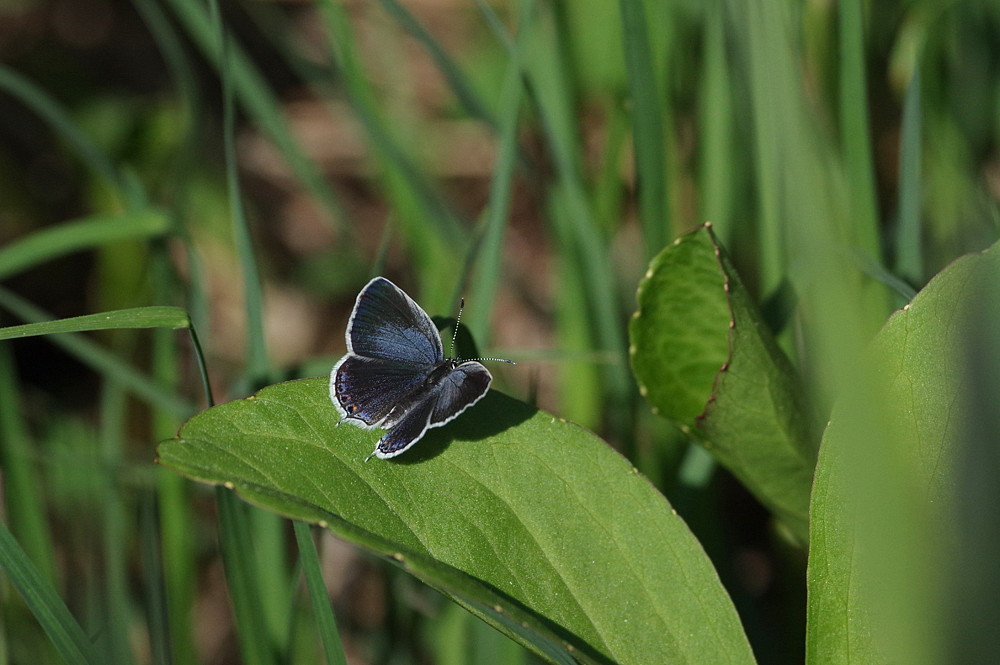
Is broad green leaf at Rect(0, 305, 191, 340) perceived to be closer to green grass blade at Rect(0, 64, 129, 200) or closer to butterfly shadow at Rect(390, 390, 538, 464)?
butterfly shadow at Rect(390, 390, 538, 464)

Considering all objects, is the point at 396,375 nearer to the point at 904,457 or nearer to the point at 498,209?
the point at 498,209

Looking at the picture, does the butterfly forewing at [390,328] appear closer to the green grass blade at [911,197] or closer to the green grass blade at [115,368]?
the green grass blade at [115,368]

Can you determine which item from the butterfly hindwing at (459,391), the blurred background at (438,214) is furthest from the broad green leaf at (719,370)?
the butterfly hindwing at (459,391)

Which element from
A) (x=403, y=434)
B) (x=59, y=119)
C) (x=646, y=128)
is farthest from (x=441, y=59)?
(x=403, y=434)

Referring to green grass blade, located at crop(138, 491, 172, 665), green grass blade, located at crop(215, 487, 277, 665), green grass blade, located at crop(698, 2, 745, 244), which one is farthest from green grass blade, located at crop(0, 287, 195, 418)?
green grass blade, located at crop(698, 2, 745, 244)

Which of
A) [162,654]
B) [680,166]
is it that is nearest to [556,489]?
[162,654]

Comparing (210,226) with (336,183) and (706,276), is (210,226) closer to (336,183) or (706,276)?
(336,183)
